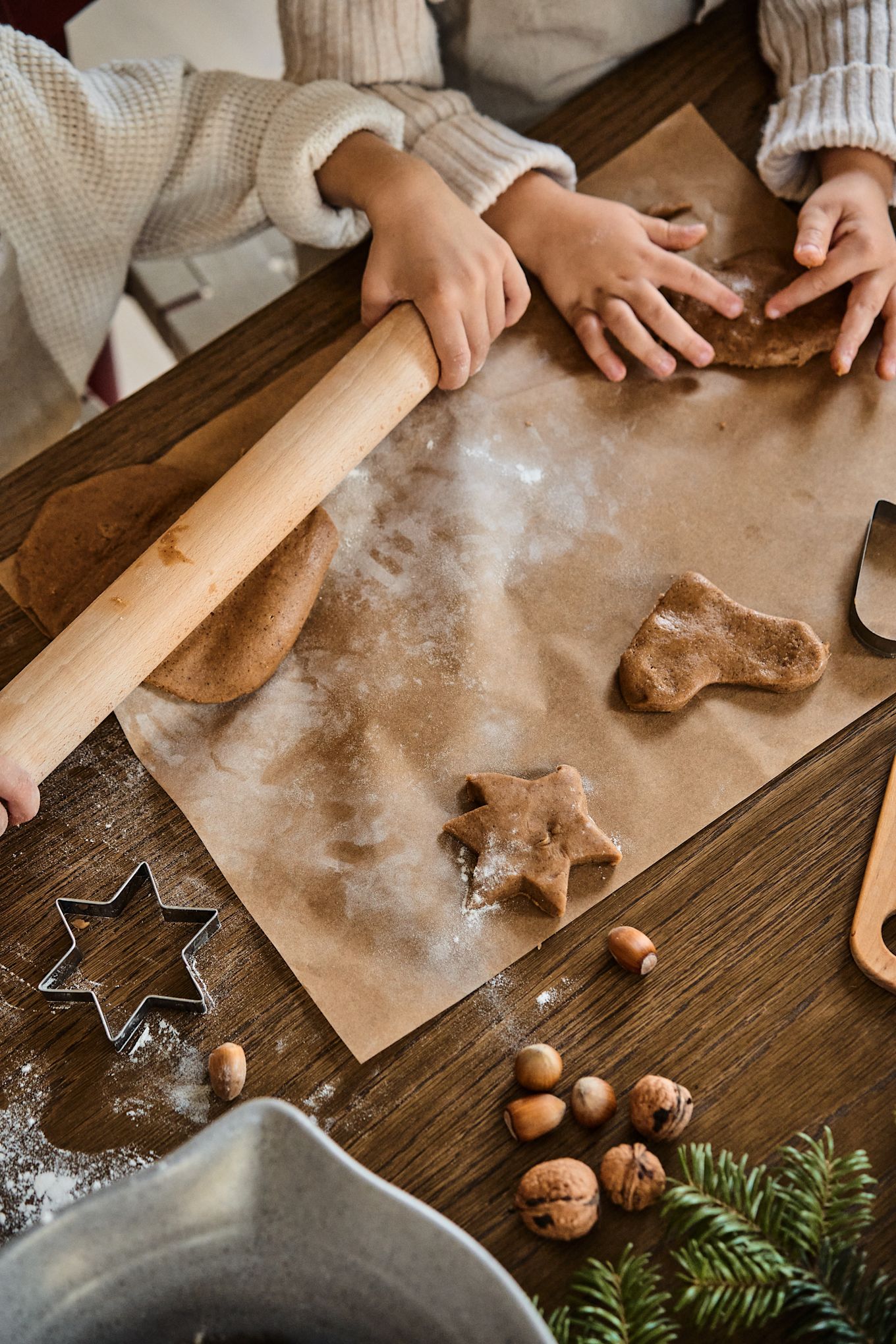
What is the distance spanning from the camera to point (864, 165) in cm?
107

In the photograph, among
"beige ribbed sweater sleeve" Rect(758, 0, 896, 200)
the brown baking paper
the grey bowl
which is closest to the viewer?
the grey bowl

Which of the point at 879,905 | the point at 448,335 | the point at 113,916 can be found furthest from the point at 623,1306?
the point at 448,335

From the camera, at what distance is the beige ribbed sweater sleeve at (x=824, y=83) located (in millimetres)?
1060

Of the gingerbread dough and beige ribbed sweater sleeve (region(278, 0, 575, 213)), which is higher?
beige ribbed sweater sleeve (region(278, 0, 575, 213))

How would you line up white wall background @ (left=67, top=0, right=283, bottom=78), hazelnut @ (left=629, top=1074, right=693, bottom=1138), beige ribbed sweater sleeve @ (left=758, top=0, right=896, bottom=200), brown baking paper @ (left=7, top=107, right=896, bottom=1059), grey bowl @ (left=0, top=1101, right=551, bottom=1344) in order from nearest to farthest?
grey bowl @ (left=0, top=1101, right=551, bottom=1344)
hazelnut @ (left=629, top=1074, right=693, bottom=1138)
brown baking paper @ (left=7, top=107, right=896, bottom=1059)
beige ribbed sweater sleeve @ (left=758, top=0, right=896, bottom=200)
white wall background @ (left=67, top=0, right=283, bottom=78)

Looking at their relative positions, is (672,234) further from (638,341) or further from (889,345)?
(889,345)

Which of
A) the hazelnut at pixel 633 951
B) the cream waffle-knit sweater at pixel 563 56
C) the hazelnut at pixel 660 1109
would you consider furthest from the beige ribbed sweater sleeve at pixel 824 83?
the hazelnut at pixel 660 1109

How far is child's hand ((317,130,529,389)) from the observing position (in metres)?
0.96

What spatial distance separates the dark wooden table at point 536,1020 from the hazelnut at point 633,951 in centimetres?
1

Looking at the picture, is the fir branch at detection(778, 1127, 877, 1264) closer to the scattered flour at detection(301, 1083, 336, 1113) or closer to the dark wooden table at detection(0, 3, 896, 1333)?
the dark wooden table at detection(0, 3, 896, 1333)

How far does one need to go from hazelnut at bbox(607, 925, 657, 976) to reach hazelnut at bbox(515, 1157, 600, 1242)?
0.15 metres

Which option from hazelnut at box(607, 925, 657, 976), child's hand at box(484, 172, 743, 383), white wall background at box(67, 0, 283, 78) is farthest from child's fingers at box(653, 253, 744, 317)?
white wall background at box(67, 0, 283, 78)

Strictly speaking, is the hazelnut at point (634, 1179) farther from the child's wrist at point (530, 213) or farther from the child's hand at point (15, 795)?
the child's wrist at point (530, 213)

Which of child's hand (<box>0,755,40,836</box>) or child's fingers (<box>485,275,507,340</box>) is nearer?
child's hand (<box>0,755,40,836</box>)
